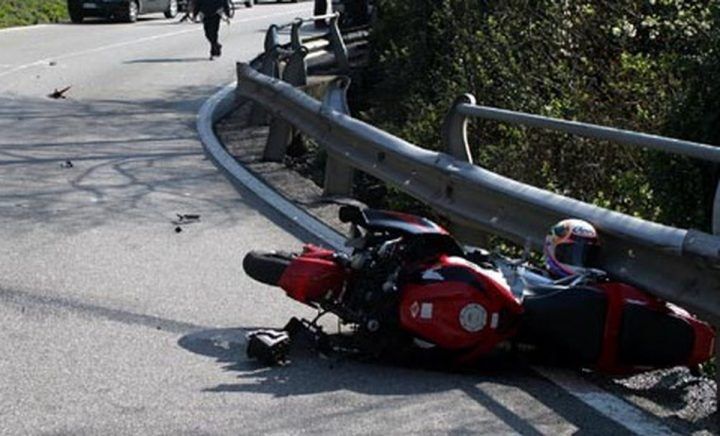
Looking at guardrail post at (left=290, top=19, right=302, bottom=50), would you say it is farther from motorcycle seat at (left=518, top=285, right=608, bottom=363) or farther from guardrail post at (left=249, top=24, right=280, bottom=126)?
motorcycle seat at (left=518, top=285, right=608, bottom=363)

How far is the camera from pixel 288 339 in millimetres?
6363

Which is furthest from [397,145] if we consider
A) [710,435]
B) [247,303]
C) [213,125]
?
[213,125]

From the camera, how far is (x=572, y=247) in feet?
20.7

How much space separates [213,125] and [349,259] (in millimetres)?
9811

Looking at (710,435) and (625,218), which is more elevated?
(625,218)

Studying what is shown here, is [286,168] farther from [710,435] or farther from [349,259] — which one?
[710,435]

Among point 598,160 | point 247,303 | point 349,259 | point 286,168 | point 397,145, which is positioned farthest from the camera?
point 286,168

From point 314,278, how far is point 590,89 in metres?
5.35

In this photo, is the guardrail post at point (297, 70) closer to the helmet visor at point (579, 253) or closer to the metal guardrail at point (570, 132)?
the metal guardrail at point (570, 132)

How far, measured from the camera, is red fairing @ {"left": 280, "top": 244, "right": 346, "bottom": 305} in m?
6.59

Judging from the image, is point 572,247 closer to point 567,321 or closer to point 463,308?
point 567,321

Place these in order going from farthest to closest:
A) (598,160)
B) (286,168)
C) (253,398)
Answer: (286,168) → (598,160) → (253,398)

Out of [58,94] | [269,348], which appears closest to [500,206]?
[269,348]

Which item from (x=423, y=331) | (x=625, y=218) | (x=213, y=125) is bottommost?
(x=213, y=125)
